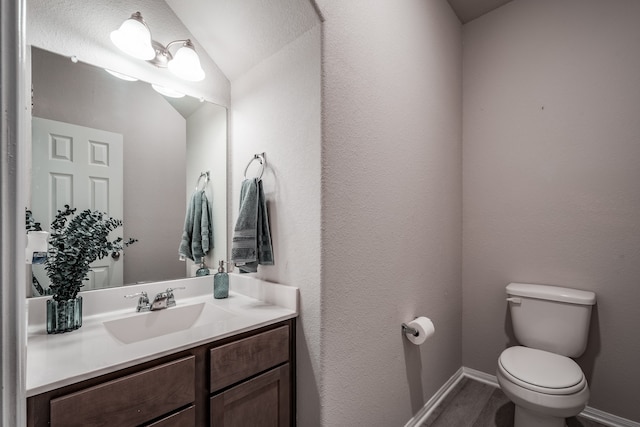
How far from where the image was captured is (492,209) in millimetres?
2117

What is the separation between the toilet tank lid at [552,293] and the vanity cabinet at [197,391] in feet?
4.87

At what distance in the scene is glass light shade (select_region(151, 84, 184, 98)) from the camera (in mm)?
1477

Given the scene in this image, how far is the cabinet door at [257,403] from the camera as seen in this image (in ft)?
3.35

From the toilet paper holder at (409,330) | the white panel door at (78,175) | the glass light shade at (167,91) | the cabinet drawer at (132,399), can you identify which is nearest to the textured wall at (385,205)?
the toilet paper holder at (409,330)

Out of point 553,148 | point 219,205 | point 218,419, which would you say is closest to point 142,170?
point 219,205

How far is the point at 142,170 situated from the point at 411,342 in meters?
1.67

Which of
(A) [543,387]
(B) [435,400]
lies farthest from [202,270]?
(A) [543,387]

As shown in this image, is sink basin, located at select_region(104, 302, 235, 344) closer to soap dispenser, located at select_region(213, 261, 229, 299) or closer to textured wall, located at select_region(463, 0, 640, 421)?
soap dispenser, located at select_region(213, 261, 229, 299)

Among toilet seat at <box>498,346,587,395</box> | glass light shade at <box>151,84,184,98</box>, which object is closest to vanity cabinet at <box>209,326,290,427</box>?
toilet seat at <box>498,346,587,395</box>

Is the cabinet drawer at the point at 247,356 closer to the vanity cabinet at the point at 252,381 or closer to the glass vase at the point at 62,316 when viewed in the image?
the vanity cabinet at the point at 252,381

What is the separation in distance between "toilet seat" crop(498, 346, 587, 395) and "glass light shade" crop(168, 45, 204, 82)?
86.7 inches

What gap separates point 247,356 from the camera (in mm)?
1094

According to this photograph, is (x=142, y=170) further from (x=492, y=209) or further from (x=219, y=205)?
(x=492, y=209)

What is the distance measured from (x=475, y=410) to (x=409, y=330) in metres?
0.81
